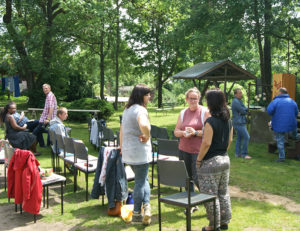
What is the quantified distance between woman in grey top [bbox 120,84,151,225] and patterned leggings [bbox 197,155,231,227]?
79 cm

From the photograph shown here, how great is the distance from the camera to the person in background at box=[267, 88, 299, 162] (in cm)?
898

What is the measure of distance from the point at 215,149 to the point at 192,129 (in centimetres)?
89

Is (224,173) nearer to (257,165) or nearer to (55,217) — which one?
(55,217)

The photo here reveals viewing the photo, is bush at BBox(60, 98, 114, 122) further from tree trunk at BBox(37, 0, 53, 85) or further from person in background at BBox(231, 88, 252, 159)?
person in background at BBox(231, 88, 252, 159)

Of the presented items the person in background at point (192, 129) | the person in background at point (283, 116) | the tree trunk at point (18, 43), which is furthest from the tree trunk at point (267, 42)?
the tree trunk at point (18, 43)

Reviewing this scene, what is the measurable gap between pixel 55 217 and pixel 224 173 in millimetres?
2522

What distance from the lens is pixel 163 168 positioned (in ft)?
14.7

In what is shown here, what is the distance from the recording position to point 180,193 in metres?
4.37

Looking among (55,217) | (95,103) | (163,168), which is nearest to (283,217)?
(163,168)

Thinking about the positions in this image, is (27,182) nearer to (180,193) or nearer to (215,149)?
(180,193)

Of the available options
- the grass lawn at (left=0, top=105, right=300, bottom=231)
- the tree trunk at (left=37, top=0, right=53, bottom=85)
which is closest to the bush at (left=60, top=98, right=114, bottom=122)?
the tree trunk at (left=37, top=0, right=53, bottom=85)

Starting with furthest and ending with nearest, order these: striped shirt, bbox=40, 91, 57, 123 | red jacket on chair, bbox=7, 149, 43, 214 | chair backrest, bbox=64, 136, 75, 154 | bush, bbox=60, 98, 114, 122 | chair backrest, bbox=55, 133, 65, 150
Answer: bush, bbox=60, 98, 114, 122
striped shirt, bbox=40, 91, 57, 123
chair backrest, bbox=55, 133, 65, 150
chair backrest, bbox=64, 136, 75, 154
red jacket on chair, bbox=7, 149, 43, 214

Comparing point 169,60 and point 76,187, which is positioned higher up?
point 169,60

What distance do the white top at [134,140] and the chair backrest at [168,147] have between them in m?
1.81
